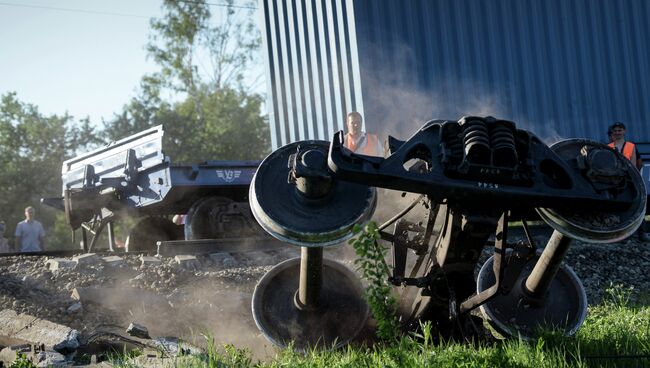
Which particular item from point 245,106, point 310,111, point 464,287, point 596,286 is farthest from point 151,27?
point 464,287

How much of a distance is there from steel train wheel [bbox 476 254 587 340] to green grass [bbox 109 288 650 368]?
0.13m

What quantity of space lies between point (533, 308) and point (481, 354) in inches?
39.7

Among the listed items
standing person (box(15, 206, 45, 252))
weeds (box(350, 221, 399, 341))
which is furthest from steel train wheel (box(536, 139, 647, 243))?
standing person (box(15, 206, 45, 252))

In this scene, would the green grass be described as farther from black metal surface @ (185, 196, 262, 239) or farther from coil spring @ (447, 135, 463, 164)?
black metal surface @ (185, 196, 262, 239)

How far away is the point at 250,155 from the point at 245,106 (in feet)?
13.8

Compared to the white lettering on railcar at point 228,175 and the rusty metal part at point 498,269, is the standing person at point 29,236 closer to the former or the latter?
the white lettering on railcar at point 228,175

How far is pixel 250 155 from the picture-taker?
42.8m

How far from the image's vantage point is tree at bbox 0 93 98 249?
3959 cm

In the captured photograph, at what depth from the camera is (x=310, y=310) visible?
5.30 metres

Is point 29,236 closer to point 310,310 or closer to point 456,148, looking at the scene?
point 310,310

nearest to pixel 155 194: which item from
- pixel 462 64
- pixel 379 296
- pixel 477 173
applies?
pixel 462 64

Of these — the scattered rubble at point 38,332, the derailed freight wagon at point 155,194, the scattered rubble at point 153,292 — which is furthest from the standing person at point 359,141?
the derailed freight wagon at point 155,194

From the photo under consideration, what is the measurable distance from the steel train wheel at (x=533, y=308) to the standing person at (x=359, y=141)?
2.90m

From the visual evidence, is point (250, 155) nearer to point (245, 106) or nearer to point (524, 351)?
point (245, 106)
